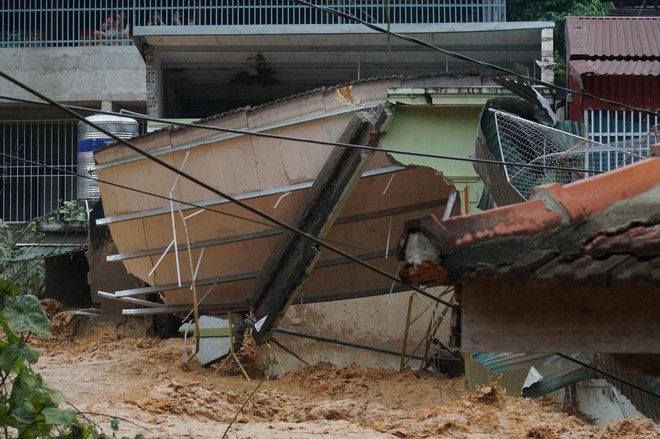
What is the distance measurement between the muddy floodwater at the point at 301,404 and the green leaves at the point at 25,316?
6.41 feet

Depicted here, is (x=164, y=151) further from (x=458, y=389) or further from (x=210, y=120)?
(x=458, y=389)

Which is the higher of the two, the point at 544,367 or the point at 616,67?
the point at 616,67

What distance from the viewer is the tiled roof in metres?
3.26

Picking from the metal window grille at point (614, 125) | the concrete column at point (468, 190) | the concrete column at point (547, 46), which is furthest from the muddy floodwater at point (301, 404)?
the concrete column at point (547, 46)

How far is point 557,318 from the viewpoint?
3.47m

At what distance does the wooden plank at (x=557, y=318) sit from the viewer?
3387mm

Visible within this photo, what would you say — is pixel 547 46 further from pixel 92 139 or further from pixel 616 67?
pixel 92 139

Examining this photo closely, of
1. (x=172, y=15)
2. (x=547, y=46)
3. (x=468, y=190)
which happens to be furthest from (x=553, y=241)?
(x=172, y=15)

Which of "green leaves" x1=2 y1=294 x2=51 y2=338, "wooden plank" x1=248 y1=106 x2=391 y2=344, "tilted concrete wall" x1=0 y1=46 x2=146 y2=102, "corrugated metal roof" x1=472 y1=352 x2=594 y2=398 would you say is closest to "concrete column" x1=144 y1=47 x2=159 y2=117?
"tilted concrete wall" x1=0 y1=46 x2=146 y2=102

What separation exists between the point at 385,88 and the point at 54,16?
38.0ft

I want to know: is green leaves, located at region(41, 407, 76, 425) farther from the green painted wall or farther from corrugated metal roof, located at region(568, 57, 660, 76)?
corrugated metal roof, located at region(568, 57, 660, 76)

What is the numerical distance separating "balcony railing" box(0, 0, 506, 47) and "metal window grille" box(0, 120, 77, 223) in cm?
164

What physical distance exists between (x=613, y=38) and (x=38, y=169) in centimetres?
1159

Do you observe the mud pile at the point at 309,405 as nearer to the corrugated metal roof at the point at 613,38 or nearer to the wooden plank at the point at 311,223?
the wooden plank at the point at 311,223
